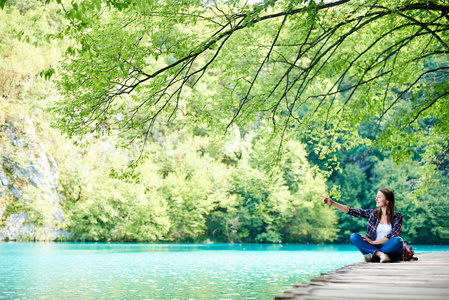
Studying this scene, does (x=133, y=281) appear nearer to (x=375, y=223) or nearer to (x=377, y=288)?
(x=375, y=223)

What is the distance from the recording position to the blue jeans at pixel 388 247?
5478 millimetres

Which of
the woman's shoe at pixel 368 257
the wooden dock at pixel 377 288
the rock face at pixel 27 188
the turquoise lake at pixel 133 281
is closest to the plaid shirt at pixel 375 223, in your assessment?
the woman's shoe at pixel 368 257

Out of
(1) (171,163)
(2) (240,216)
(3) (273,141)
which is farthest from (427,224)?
(3) (273,141)

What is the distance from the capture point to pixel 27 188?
99.5ft

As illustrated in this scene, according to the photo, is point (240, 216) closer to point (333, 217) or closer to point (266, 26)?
point (333, 217)

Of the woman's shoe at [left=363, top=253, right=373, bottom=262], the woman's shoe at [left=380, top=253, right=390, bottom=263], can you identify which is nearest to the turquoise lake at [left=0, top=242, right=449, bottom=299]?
the woman's shoe at [left=363, top=253, right=373, bottom=262]

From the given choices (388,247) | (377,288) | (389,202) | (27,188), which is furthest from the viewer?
(27,188)

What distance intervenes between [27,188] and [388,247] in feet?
95.5

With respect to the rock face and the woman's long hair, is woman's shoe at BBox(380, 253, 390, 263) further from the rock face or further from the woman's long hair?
the rock face

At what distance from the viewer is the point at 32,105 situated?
33.2 m

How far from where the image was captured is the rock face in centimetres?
2920

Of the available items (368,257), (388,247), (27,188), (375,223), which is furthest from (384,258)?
(27,188)

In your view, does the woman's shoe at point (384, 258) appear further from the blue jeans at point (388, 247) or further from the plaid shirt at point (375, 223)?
the plaid shirt at point (375, 223)

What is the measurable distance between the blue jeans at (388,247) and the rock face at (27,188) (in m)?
27.4
